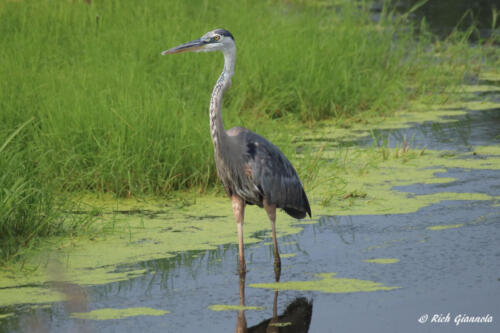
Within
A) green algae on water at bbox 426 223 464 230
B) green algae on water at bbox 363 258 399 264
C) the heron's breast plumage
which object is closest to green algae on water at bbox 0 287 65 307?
the heron's breast plumage

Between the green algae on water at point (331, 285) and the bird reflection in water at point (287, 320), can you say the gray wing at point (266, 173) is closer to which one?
the green algae on water at point (331, 285)

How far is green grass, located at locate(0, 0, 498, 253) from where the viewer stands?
7273mm

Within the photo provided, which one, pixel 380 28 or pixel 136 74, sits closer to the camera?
pixel 136 74

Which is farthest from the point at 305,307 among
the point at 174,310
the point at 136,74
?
the point at 136,74

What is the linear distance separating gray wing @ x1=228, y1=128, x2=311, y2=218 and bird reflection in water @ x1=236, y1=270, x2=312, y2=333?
810mm

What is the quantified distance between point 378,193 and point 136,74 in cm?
277

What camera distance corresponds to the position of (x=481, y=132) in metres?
9.45

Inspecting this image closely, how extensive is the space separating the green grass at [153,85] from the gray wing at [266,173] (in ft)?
4.67

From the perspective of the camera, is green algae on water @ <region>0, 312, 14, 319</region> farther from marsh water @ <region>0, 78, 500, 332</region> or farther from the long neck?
the long neck

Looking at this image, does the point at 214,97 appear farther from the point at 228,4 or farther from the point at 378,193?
the point at 228,4

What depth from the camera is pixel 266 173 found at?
5672mm

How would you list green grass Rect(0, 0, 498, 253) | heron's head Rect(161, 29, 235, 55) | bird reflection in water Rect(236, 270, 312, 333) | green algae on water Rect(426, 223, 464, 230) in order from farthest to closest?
1. green grass Rect(0, 0, 498, 253)
2. green algae on water Rect(426, 223, 464, 230)
3. heron's head Rect(161, 29, 235, 55)
4. bird reflection in water Rect(236, 270, 312, 333)

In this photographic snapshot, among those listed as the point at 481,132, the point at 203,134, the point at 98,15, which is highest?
the point at 98,15

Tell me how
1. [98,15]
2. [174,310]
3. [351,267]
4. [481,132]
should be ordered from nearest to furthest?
[174,310]
[351,267]
[481,132]
[98,15]
